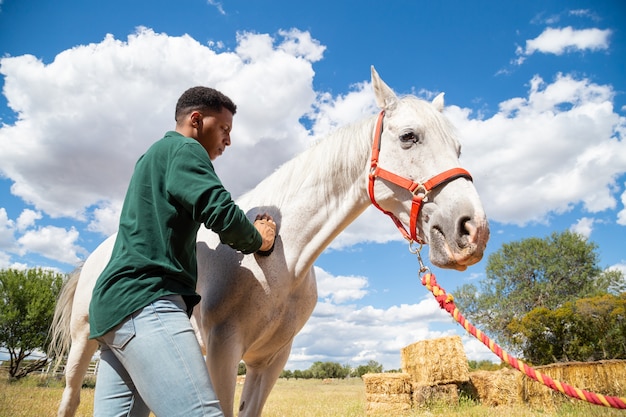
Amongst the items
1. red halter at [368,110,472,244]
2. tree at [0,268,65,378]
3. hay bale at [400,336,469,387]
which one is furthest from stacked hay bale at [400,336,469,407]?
tree at [0,268,65,378]

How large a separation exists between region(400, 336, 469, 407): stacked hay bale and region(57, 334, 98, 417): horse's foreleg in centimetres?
824

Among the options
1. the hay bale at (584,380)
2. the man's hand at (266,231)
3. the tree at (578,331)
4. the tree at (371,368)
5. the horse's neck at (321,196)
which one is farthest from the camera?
the tree at (371,368)

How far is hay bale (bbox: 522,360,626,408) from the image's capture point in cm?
929

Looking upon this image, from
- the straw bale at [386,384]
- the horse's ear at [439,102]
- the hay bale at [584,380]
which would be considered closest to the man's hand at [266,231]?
the horse's ear at [439,102]

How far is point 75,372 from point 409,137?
3.85 meters

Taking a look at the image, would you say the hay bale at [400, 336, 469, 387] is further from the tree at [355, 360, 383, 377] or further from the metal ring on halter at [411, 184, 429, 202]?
the tree at [355, 360, 383, 377]

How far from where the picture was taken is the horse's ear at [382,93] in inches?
112

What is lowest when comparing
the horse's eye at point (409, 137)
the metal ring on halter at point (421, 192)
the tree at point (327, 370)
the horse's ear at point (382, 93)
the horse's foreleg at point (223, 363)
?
the tree at point (327, 370)

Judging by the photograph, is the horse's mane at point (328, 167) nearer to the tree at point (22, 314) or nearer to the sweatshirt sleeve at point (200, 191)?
the sweatshirt sleeve at point (200, 191)

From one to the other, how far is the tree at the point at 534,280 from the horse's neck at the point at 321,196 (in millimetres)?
26775

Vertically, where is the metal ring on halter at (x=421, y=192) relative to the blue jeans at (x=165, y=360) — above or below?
above

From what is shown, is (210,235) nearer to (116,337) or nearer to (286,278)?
(286,278)

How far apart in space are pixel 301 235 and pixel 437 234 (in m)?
0.86

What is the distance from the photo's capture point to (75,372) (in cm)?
400
